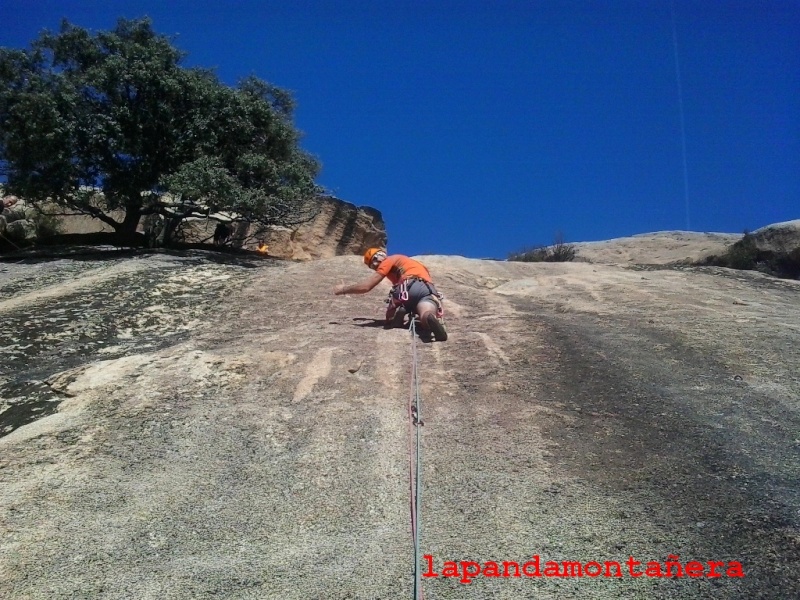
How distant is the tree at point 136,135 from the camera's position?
15.6m

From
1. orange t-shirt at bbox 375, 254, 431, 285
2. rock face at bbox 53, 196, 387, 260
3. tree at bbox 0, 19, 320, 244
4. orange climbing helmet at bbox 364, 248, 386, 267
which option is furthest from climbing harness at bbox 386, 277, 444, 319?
rock face at bbox 53, 196, 387, 260

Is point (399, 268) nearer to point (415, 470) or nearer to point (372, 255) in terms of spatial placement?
point (372, 255)

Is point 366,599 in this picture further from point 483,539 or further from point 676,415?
point 676,415

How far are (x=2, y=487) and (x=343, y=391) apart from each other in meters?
2.84

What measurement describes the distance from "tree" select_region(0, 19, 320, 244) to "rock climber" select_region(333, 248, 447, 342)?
731 cm

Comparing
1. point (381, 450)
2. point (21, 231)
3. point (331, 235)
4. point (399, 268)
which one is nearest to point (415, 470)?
point (381, 450)

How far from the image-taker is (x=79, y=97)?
51.9ft

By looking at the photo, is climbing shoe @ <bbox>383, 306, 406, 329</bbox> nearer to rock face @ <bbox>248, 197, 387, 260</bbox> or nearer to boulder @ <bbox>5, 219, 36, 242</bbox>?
rock face @ <bbox>248, 197, 387, 260</bbox>

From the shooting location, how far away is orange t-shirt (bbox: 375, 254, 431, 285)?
9252mm

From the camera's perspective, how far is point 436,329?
8211mm

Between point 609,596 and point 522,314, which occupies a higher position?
point 522,314

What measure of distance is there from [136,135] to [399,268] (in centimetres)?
977

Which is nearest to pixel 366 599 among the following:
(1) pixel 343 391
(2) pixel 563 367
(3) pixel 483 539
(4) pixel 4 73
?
(3) pixel 483 539

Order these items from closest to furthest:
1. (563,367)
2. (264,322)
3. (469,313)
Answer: (563,367) → (264,322) → (469,313)
